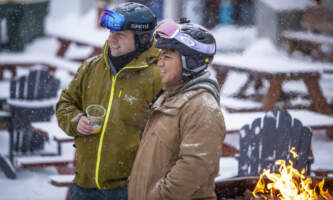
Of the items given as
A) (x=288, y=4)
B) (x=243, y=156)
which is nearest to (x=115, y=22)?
(x=243, y=156)

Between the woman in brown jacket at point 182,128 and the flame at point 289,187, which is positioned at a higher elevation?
the woman in brown jacket at point 182,128

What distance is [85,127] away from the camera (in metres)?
2.96

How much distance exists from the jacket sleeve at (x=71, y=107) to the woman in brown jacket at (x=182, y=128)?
0.70 metres

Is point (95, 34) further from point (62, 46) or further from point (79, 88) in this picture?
point (79, 88)

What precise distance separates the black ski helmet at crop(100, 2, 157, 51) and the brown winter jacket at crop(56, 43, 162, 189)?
8 centimetres

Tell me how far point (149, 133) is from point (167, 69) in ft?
1.12

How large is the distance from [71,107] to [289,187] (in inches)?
57.5

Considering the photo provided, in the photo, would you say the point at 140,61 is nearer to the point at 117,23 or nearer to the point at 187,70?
the point at 117,23

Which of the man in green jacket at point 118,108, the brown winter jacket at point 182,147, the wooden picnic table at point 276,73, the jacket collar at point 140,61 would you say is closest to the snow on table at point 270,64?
the wooden picnic table at point 276,73

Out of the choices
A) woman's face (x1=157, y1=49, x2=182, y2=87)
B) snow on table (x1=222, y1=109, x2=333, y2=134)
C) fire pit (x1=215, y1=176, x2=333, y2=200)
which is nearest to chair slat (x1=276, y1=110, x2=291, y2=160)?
snow on table (x1=222, y1=109, x2=333, y2=134)

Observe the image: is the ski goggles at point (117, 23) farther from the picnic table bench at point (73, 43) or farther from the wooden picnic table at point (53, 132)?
the picnic table bench at point (73, 43)

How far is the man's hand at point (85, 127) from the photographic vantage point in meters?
2.95

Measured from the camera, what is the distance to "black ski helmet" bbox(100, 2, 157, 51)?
2.95 meters

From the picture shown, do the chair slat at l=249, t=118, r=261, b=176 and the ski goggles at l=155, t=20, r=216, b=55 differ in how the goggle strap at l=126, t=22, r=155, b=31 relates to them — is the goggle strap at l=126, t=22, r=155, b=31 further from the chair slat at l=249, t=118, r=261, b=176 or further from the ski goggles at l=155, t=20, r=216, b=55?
the chair slat at l=249, t=118, r=261, b=176
